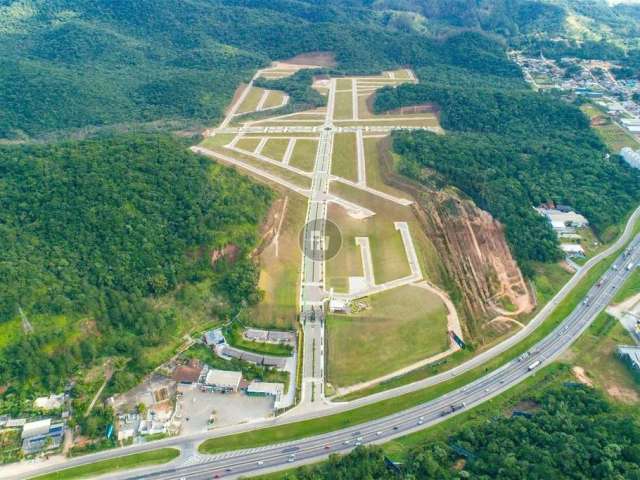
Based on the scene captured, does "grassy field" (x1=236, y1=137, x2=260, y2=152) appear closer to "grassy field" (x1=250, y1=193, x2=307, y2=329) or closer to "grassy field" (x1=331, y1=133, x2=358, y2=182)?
"grassy field" (x1=331, y1=133, x2=358, y2=182)

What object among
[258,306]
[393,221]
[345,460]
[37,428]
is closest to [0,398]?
[37,428]

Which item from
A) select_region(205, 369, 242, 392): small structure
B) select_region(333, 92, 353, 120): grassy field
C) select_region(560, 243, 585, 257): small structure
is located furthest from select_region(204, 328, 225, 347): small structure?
select_region(333, 92, 353, 120): grassy field

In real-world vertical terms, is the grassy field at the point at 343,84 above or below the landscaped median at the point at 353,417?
above

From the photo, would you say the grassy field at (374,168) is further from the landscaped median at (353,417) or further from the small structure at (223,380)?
the small structure at (223,380)

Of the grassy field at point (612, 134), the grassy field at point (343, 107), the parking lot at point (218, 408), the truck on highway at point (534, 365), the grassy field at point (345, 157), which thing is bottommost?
the parking lot at point (218, 408)

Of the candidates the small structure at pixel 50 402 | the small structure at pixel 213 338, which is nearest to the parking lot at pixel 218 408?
the small structure at pixel 213 338
